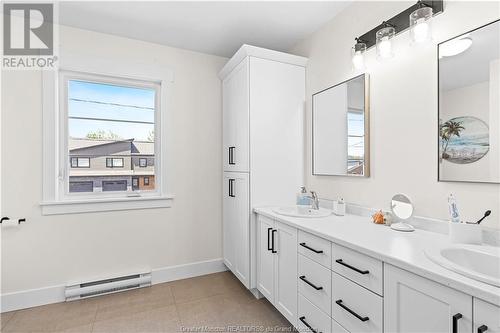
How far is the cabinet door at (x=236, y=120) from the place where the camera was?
2297 mm

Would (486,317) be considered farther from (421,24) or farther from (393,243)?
(421,24)

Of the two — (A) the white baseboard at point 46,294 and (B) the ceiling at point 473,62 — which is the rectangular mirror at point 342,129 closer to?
(B) the ceiling at point 473,62

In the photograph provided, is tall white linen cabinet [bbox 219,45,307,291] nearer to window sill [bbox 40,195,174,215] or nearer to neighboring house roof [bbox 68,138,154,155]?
window sill [bbox 40,195,174,215]

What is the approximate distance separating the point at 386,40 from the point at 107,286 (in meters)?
3.02

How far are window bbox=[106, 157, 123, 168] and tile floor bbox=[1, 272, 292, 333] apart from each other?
1228mm

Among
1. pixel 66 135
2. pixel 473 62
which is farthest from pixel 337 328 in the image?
pixel 66 135

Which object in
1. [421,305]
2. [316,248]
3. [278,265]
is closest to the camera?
[421,305]

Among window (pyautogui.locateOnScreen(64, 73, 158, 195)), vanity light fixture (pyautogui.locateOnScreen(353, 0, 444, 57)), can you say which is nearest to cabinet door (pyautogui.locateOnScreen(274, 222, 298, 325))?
vanity light fixture (pyautogui.locateOnScreen(353, 0, 444, 57))

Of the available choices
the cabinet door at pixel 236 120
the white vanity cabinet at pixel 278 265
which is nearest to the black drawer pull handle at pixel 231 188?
the cabinet door at pixel 236 120

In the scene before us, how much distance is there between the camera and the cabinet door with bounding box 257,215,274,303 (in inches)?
79.1

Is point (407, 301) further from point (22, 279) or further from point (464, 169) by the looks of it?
point (22, 279)

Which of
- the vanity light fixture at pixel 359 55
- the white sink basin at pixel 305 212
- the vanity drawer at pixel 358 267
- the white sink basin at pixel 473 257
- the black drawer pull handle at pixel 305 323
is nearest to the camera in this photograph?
the white sink basin at pixel 473 257

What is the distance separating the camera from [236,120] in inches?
98.3

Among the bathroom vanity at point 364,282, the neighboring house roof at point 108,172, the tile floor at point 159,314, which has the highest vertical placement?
the neighboring house roof at point 108,172
